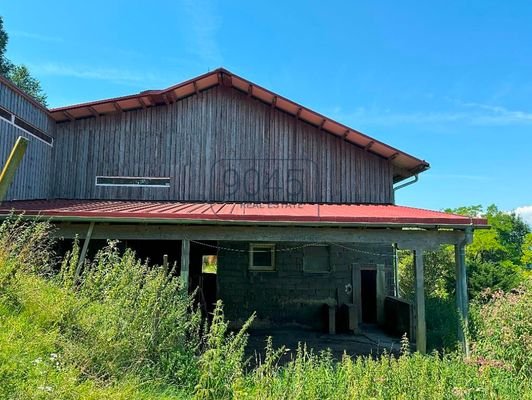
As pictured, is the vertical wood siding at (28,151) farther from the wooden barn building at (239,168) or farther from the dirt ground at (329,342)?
the dirt ground at (329,342)

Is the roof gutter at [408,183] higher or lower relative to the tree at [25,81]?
lower

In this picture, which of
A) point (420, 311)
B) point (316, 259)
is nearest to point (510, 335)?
point (420, 311)

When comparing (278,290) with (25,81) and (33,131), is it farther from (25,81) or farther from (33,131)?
(25,81)

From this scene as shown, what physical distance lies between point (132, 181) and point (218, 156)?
2.47 meters

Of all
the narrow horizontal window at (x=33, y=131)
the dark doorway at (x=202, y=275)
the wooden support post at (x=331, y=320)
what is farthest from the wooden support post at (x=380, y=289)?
the narrow horizontal window at (x=33, y=131)

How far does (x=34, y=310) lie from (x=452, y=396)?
16.2 ft

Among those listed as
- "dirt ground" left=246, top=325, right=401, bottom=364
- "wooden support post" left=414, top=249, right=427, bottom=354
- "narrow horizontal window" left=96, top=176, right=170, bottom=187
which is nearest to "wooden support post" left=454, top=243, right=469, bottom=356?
"wooden support post" left=414, top=249, right=427, bottom=354

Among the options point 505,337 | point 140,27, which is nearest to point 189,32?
point 140,27

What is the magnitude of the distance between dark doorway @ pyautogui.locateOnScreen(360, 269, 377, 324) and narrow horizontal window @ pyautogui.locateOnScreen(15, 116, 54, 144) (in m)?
10.0

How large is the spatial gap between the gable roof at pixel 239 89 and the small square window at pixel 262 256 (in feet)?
12.3

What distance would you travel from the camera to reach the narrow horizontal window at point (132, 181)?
11.4 metres

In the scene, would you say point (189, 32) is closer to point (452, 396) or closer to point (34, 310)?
point (34, 310)

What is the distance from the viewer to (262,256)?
11977 millimetres

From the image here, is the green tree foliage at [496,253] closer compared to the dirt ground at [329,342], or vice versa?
the dirt ground at [329,342]
